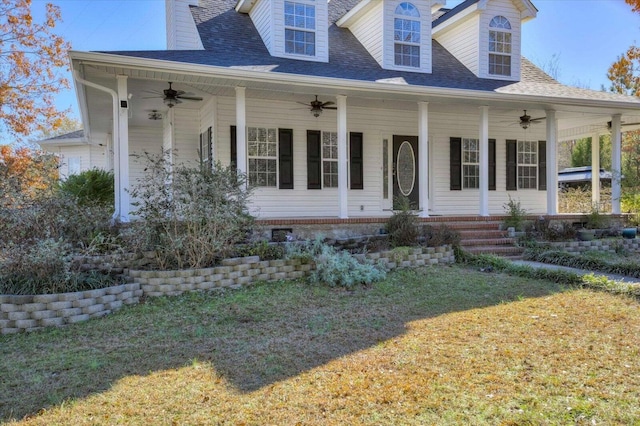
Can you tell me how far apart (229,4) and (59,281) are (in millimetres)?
8723

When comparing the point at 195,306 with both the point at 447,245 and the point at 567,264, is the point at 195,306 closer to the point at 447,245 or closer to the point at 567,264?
the point at 447,245

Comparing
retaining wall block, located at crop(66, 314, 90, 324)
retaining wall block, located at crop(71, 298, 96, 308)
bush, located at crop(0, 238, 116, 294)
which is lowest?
retaining wall block, located at crop(66, 314, 90, 324)

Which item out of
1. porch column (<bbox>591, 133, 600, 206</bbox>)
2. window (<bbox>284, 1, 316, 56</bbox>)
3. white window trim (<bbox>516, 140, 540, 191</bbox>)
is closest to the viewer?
window (<bbox>284, 1, 316, 56</bbox>)

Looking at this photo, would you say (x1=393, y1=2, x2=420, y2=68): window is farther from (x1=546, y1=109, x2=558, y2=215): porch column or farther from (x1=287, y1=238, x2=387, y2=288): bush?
(x1=287, y1=238, x2=387, y2=288): bush

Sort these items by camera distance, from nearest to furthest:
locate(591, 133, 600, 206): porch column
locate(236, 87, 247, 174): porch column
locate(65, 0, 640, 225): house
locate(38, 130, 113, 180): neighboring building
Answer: locate(236, 87, 247, 174): porch column < locate(65, 0, 640, 225): house < locate(591, 133, 600, 206): porch column < locate(38, 130, 113, 180): neighboring building

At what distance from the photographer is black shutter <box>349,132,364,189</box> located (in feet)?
34.7

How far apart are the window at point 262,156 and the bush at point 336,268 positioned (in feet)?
10.4

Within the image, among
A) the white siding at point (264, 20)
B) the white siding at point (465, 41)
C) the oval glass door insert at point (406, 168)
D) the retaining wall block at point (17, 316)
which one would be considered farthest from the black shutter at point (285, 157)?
the retaining wall block at point (17, 316)

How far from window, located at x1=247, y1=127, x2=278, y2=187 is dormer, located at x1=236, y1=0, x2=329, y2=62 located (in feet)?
5.65

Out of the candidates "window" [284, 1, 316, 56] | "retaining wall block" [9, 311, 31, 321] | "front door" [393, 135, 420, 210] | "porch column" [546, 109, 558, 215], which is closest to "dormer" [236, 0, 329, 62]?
"window" [284, 1, 316, 56]

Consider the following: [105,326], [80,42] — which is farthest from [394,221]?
[80,42]

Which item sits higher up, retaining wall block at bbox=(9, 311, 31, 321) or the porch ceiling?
the porch ceiling

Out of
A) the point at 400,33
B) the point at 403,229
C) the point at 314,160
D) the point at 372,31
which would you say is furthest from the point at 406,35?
the point at 403,229

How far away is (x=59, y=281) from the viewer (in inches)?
201
